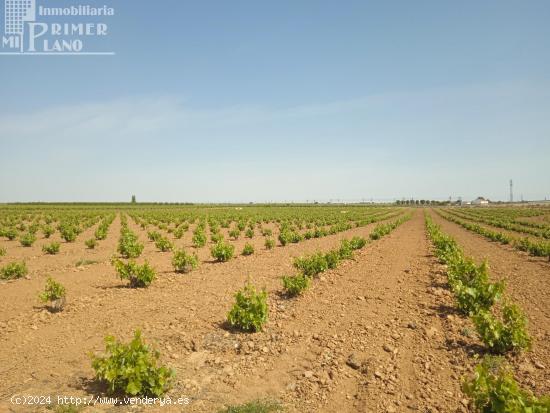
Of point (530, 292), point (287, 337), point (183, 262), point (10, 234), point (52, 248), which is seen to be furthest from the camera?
point (10, 234)

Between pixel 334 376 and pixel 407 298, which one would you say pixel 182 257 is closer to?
pixel 407 298

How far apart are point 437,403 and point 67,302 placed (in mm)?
9228

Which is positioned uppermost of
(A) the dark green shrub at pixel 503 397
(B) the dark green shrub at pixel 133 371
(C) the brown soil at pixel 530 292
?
(A) the dark green shrub at pixel 503 397

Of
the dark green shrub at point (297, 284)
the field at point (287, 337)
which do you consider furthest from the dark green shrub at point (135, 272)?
the dark green shrub at point (297, 284)

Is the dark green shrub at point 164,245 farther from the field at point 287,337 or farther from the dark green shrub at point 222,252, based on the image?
the field at point 287,337

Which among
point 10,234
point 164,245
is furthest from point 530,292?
point 10,234

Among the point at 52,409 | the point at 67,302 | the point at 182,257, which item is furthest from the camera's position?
the point at 182,257

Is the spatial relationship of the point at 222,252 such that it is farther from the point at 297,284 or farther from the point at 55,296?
the point at 55,296

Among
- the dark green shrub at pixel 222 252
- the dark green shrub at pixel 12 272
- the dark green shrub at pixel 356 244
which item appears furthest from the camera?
the dark green shrub at pixel 356 244

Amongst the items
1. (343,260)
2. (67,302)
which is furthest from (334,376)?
(343,260)

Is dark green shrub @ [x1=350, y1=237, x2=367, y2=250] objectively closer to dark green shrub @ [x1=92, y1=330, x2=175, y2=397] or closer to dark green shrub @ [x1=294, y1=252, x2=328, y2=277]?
dark green shrub @ [x1=294, y1=252, x2=328, y2=277]

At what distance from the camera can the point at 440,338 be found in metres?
7.40

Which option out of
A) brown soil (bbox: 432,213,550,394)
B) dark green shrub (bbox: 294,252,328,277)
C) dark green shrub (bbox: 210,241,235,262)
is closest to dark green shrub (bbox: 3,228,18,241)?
dark green shrub (bbox: 210,241,235,262)

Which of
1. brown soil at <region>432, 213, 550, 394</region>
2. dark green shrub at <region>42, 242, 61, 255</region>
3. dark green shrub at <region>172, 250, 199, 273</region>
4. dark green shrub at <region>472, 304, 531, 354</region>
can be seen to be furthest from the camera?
dark green shrub at <region>42, 242, 61, 255</region>
